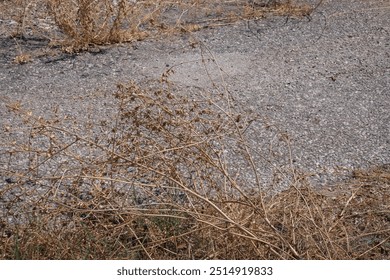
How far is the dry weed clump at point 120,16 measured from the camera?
6.60m

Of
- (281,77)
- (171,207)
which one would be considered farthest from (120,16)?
(171,207)

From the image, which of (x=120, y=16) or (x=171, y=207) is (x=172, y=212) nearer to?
(x=171, y=207)

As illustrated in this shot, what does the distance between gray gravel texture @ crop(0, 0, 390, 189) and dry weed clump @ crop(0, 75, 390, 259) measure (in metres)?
0.55

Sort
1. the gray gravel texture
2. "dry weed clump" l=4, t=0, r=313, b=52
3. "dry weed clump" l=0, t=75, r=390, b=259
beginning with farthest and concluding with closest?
"dry weed clump" l=4, t=0, r=313, b=52
the gray gravel texture
"dry weed clump" l=0, t=75, r=390, b=259

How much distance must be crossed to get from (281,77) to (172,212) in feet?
7.75

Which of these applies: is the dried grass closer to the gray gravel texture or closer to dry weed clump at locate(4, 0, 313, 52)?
the gray gravel texture

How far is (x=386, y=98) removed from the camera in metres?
5.98

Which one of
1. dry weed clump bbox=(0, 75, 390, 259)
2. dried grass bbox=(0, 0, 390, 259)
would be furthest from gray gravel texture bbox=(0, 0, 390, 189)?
dry weed clump bbox=(0, 75, 390, 259)

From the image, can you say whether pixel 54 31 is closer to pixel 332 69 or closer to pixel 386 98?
pixel 332 69

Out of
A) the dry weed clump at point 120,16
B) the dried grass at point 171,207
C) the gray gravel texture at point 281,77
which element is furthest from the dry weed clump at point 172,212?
the dry weed clump at point 120,16

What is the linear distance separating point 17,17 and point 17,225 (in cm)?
332

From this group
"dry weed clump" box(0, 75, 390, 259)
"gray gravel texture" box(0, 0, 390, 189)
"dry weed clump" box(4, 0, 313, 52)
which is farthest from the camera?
"dry weed clump" box(4, 0, 313, 52)

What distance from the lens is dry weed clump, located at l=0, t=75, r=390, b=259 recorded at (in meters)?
3.82
